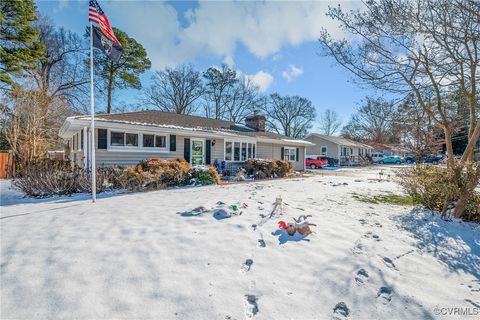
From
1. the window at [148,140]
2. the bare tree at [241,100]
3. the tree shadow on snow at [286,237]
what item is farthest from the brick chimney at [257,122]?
the bare tree at [241,100]

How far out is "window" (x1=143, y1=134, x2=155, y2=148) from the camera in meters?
11.4

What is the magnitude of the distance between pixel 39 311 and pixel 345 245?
3899 mm

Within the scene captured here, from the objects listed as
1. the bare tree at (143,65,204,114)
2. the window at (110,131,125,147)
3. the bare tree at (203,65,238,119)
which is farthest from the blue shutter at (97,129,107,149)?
the bare tree at (203,65,238,119)

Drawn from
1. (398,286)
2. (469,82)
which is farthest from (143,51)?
(398,286)

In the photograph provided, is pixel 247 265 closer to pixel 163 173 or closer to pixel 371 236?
pixel 371 236

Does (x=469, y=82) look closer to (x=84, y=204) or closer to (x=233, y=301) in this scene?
(x=233, y=301)

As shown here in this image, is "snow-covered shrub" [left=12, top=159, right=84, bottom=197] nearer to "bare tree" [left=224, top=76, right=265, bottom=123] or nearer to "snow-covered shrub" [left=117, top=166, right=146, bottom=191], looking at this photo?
Result: "snow-covered shrub" [left=117, top=166, right=146, bottom=191]

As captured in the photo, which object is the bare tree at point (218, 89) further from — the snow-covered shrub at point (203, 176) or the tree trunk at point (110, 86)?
the snow-covered shrub at point (203, 176)

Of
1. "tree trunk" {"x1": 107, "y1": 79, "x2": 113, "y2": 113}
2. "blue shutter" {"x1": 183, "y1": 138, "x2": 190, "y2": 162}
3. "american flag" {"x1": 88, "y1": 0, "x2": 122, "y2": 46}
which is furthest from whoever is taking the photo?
"tree trunk" {"x1": 107, "y1": 79, "x2": 113, "y2": 113}

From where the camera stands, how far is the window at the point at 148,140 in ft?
37.4

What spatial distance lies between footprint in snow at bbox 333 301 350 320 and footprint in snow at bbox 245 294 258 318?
0.77 m

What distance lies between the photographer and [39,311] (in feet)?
7.20

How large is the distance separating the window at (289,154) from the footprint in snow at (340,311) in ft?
55.7

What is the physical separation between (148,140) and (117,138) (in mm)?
1395
